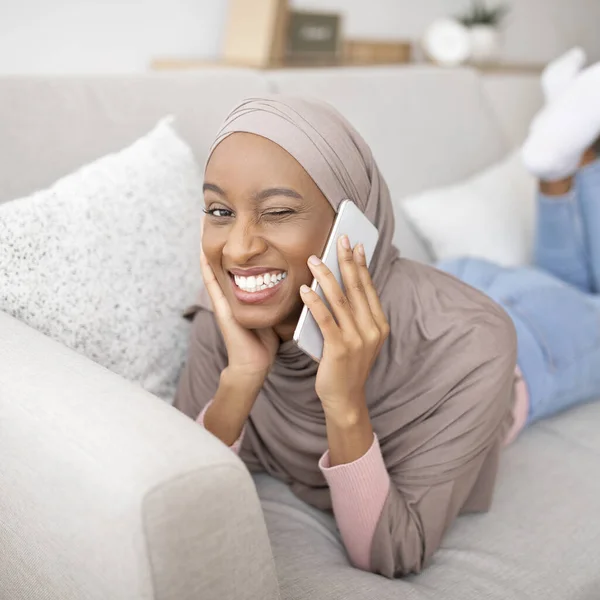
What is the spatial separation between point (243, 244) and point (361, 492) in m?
0.35

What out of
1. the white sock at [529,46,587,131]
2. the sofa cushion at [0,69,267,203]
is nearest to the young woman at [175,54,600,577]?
the sofa cushion at [0,69,267,203]

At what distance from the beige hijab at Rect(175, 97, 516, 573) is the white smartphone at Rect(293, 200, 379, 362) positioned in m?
0.02

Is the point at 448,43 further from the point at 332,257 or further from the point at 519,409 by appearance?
the point at 332,257

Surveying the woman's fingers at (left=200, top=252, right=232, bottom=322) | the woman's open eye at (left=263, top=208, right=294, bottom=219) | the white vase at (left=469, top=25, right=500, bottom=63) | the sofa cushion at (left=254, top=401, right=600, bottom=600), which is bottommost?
the sofa cushion at (left=254, top=401, right=600, bottom=600)

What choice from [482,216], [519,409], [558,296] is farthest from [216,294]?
[482,216]

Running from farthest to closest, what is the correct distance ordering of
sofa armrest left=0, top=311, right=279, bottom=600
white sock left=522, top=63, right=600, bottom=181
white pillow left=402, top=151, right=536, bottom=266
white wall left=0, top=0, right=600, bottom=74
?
white wall left=0, top=0, right=600, bottom=74 < white pillow left=402, top=151, right=536, bottom=266 < white sock left=522, top=63, right=600, bottom=181 < sofa armrest left=0, top=311, right=279, bottom=600

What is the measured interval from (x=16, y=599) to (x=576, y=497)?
2.77 ft

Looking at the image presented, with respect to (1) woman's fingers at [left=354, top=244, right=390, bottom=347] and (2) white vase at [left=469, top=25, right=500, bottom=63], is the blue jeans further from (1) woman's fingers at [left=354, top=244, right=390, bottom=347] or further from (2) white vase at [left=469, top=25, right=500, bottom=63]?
(2) white vase at [left=469, top=25, right=500, bottom=63]

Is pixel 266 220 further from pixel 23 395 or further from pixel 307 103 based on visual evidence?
pixel 23 395

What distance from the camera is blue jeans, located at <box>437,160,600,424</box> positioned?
1.49 metres

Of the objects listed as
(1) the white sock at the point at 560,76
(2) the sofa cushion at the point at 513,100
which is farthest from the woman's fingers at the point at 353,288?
(2) the sofa cushion at the point at 513,100

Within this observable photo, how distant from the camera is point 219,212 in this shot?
3.10 feet

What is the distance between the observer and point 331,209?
3.11 feet

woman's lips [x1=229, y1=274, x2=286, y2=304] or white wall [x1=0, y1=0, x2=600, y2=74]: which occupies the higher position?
white wall [x1=0, y1=0, x2=600, y2=74]
